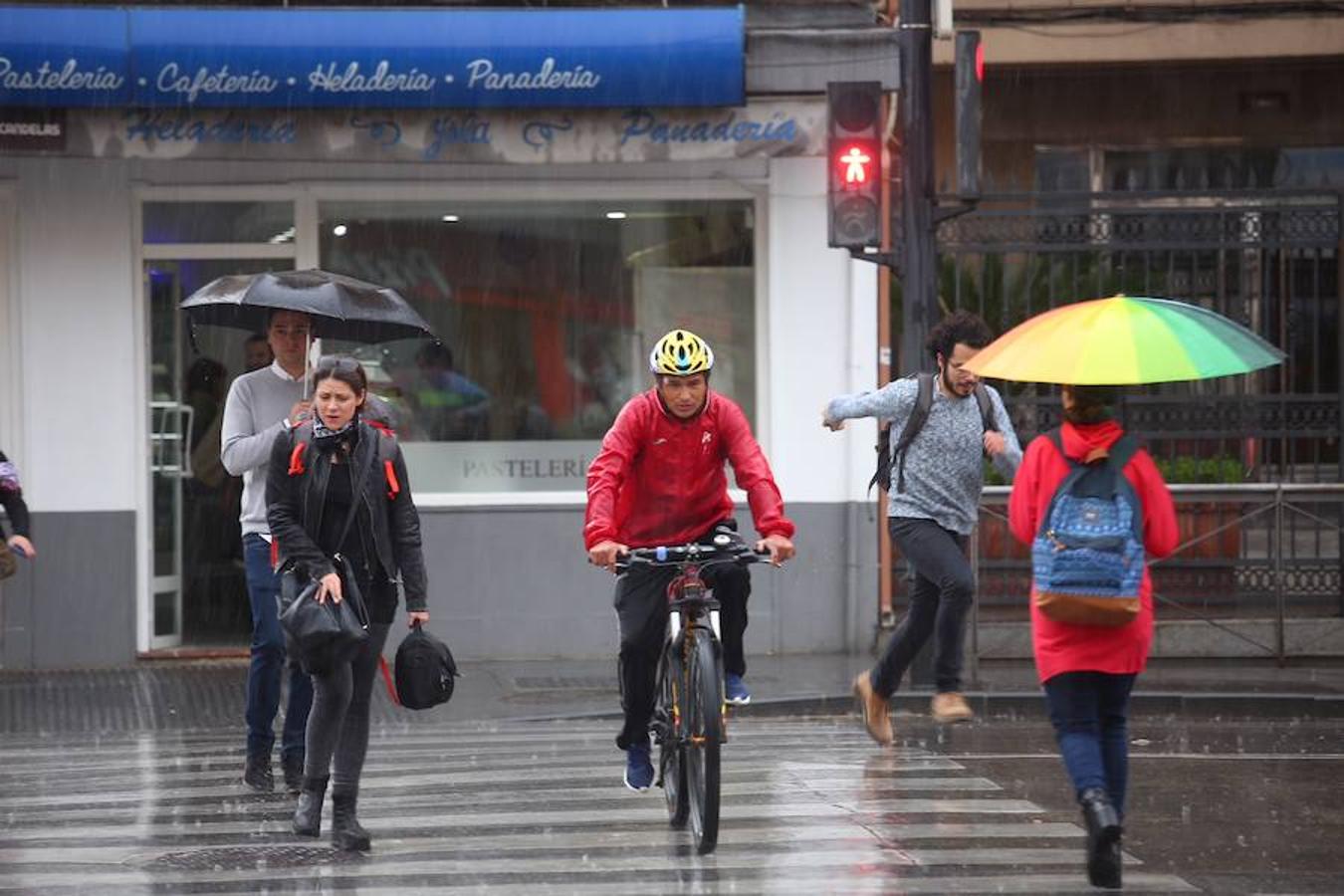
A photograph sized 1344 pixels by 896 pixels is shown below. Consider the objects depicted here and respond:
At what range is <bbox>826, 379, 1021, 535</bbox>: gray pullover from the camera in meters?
9.47

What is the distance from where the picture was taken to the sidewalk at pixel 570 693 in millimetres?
11922

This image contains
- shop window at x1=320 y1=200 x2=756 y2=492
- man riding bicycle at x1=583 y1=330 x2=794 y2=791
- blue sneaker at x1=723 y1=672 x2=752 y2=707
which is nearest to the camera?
man riding bicycle at x1=583 y1=330 x2=794 y2=791

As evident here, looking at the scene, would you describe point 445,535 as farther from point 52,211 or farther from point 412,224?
point 52,211

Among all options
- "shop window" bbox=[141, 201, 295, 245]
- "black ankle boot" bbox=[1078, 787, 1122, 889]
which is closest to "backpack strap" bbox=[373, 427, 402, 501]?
Answer: "black ankle boot" bbox=[1078, 787, 1122, 889]

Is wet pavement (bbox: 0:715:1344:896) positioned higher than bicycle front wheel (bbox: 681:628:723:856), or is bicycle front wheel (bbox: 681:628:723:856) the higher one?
bicycle front wheel (bbox: 681:628:723:856)

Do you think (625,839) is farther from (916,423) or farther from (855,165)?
(855,165)

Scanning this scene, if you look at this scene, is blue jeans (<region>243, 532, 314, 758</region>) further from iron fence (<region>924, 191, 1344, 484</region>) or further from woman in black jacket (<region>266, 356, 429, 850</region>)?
iron fence (<region>924, 191, 1344, 484</region>)

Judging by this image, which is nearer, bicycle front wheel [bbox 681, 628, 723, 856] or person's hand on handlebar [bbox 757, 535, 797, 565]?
bicycle front wheel [bbox 681, 628, 723, 856]

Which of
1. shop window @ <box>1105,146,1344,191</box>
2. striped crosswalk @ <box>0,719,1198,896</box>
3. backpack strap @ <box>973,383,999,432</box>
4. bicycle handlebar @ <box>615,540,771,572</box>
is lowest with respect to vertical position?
striped crosswalk @ <box>0,719,1198,896</box>

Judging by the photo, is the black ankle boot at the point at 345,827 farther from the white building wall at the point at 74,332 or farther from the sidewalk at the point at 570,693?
the white building wall at the point at 74,332

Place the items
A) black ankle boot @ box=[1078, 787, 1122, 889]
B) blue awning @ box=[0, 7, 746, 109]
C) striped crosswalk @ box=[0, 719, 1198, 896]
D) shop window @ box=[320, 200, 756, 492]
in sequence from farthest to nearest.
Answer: shop window @ box=[320, 200, 756, 492]
blue awning @ box=[0, 7, 746, 109]
striped crosswalk @ box=[0, 719, 1198, 896]
black ankle boot @ box=[1078, 787, 1122, 889]

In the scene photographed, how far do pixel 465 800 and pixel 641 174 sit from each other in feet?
21.1

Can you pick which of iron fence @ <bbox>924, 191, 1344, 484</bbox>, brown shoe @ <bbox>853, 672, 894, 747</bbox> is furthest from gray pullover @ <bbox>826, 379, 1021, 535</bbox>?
iron fence @ <bbox>924, 191, 1344, 484</bbox>

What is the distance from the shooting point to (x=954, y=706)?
30.6ft
